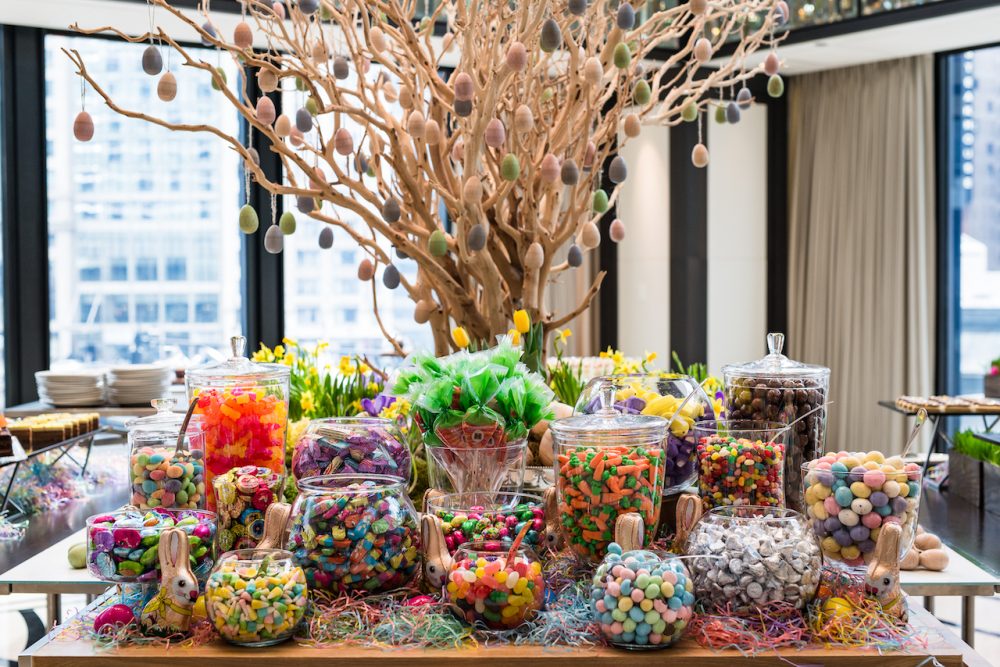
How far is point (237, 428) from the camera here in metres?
1.55

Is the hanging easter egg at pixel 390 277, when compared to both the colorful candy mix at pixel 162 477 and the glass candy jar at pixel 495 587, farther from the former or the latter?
the glass candy jar at pixel 495 587

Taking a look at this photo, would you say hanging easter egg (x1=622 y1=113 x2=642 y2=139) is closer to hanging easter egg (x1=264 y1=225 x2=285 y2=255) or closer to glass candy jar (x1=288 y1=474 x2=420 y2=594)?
hanging easter egg (x1=264 y1=225 x2=285 y2=255)

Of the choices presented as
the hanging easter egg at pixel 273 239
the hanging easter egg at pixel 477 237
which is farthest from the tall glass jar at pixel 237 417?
the hanging easter egg at pixel 477 237

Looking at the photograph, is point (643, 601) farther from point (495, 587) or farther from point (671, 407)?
point (671, 407)

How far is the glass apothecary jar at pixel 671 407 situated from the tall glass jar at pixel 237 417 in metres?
0.47

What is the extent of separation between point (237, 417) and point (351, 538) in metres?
0.37

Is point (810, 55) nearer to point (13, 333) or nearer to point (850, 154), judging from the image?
point (850, 154)

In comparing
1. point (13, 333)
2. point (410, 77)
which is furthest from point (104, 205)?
point (410, 77)

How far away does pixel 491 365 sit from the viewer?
150 cm

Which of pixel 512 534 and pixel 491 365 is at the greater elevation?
pixel 491 365

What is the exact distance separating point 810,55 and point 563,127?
360 centimetres

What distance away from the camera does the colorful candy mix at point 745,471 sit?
56.0 inches

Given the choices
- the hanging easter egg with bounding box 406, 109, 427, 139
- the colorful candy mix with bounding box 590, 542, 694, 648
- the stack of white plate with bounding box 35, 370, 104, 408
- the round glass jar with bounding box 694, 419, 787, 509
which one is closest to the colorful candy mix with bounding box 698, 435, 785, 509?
the round glass jar with bounding box 694, 419, 787, 509

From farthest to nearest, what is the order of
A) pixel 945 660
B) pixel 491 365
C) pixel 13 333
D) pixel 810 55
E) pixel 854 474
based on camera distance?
pixel 810 55 < pixel 13 333 < pixel 491 365 < pixel 854 474 < pixel 945 660
